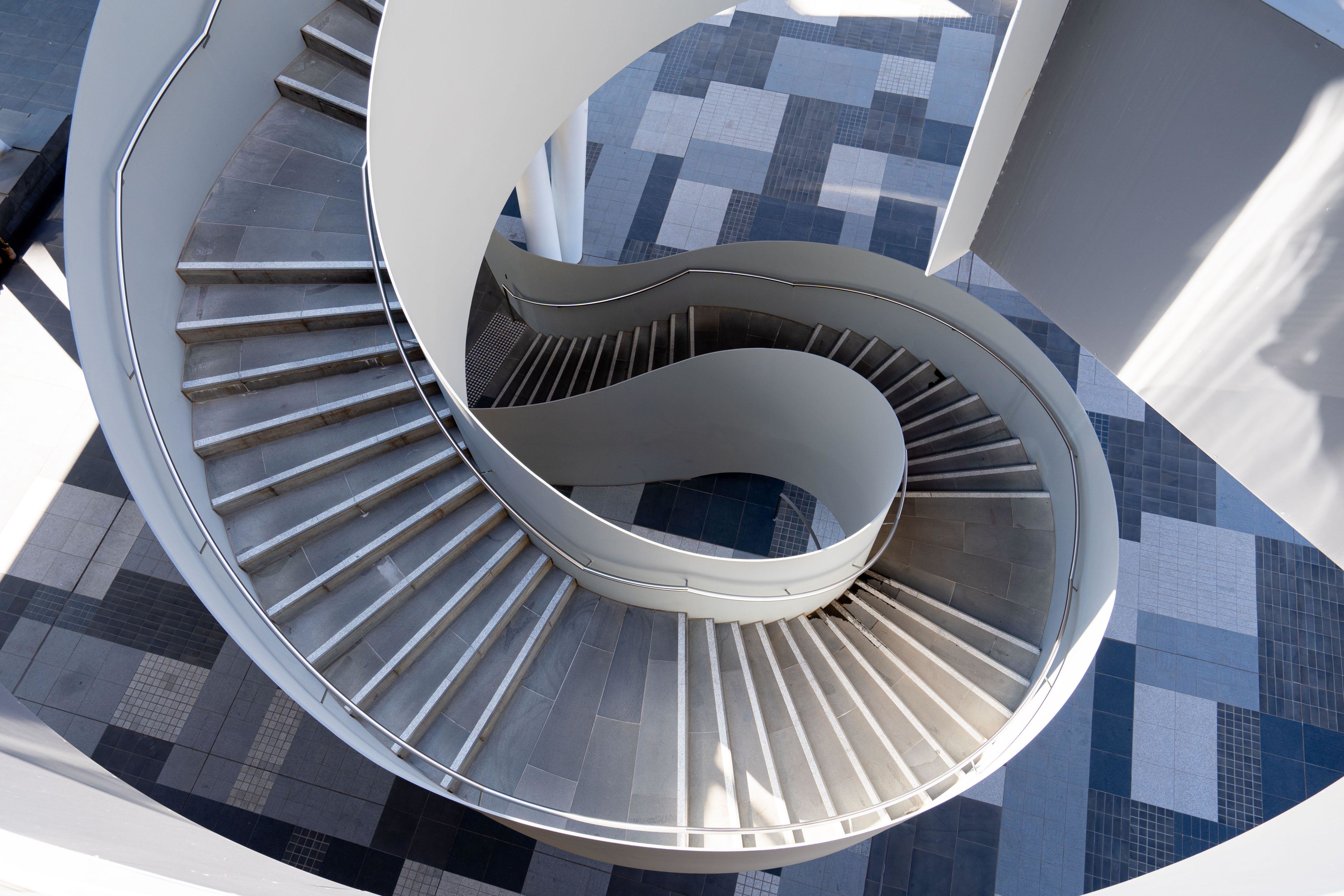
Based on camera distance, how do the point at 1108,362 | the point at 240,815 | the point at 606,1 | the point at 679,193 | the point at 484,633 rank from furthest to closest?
the point at 679,193 < the point at 240,815 < the point at 606,1 < the point at 484,633 < the point at 1108,362

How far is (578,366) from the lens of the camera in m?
8.35

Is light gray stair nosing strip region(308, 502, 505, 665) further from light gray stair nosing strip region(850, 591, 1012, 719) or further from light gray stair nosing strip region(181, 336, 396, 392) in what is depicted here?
light gray stair nosing strip region(850, 591, 1012, 719)

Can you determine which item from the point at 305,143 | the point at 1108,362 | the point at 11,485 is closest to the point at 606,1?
the point at 305,143

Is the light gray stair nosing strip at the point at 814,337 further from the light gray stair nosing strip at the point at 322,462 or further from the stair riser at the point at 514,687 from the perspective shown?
the light gray stair nosing strip at the point at 322,462

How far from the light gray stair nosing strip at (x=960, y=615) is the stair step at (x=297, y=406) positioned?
13.0ft

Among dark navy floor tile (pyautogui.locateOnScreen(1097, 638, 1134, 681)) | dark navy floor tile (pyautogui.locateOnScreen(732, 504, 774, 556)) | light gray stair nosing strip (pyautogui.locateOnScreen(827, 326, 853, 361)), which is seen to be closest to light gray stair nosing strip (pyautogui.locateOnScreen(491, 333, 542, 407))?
dark navy floor tile (pyautogui.locateOnScreen(732, 504, 774, 556))

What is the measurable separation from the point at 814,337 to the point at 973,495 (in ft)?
6.73

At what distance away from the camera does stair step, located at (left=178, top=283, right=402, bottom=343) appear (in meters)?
5.08

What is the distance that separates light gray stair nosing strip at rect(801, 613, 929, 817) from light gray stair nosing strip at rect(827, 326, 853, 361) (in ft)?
8.84

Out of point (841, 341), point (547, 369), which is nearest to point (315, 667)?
point (547, 369)

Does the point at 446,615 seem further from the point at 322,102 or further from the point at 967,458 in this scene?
the point at 967,458

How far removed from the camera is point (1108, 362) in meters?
4.22

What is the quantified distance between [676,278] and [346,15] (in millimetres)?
3332

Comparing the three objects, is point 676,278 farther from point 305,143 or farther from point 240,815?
point 240,815
